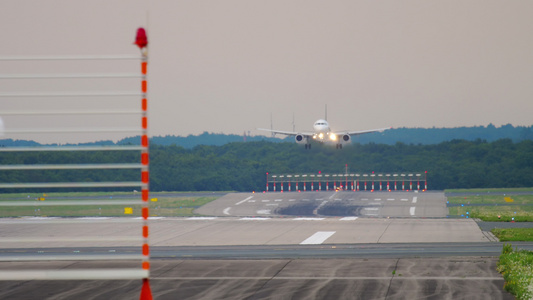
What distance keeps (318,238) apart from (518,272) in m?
15.5

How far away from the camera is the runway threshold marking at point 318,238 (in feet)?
99.4

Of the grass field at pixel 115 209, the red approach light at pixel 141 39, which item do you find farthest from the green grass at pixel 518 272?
the grass field at pixel 115 209

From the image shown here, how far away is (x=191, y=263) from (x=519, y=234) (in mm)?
18069

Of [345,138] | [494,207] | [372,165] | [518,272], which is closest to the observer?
[518,272]

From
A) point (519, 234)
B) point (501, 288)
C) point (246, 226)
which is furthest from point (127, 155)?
point (501, 288)

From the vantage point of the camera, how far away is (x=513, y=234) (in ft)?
105

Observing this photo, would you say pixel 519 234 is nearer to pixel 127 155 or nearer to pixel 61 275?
pixel 61 275

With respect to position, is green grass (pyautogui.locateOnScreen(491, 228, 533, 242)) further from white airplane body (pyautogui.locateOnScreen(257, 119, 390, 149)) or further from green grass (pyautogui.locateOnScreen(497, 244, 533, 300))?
white airplane body (pyautogui.locateOnScreen(257, 119, 390, 149))

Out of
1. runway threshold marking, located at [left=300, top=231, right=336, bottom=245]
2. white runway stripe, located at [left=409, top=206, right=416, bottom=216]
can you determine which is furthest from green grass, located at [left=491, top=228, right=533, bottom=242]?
white runway stripe, located at [left=409, top=206, right=416, bottom=216]

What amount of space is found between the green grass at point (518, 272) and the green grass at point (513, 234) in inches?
347

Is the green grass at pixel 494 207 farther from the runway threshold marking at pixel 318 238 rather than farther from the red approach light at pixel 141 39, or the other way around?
the red approach light at pixel 141 39

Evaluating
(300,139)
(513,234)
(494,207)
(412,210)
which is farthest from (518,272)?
(300,139)

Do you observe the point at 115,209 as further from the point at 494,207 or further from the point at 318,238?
the point at 494,207

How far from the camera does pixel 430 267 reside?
Result: 1981cm
